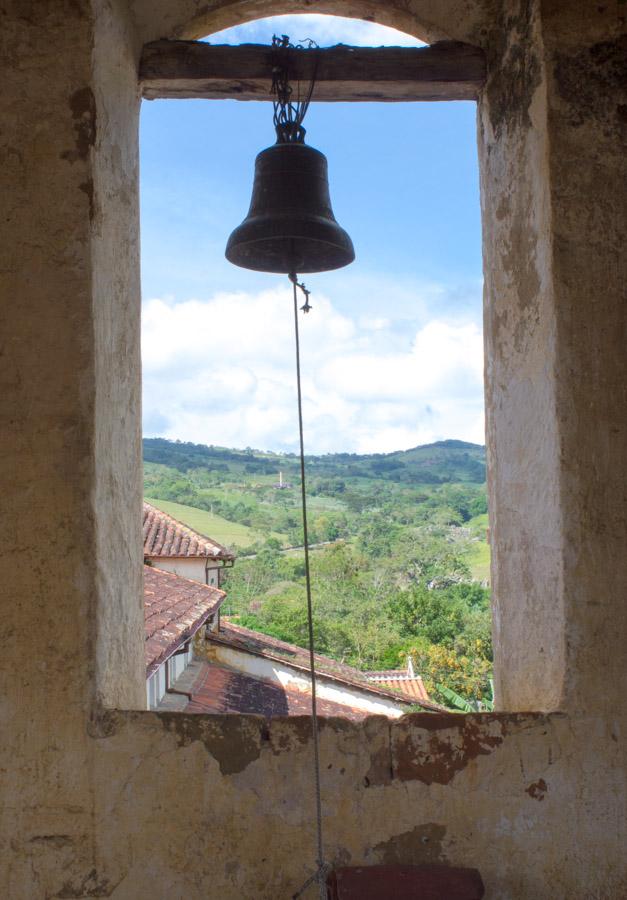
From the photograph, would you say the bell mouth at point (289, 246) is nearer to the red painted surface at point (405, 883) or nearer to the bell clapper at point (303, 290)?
the bell clapper at point (303, 290)

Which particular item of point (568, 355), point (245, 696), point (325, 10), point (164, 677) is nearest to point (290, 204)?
point (325, 10)

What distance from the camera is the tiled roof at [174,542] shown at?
11.6 meters

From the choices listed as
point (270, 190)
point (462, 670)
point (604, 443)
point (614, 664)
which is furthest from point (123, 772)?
point (462, 670)

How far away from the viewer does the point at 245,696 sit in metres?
9.20

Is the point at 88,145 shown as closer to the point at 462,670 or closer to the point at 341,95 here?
the point at 341,95

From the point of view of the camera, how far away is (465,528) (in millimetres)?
48969

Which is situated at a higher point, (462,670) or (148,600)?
(148,600)

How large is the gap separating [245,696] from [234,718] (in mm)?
8007

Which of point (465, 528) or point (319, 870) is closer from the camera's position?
point (319, 870)

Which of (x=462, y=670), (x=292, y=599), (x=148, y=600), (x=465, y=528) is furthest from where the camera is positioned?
(x=465, y=528)

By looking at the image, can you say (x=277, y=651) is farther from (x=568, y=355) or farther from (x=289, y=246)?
(x=568, y=355)

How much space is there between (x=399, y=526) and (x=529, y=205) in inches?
2045

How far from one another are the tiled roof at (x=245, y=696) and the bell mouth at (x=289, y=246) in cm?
597

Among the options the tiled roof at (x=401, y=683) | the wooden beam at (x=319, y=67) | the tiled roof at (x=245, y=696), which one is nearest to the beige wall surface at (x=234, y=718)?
the wooden beam at (x=319, y=67)
